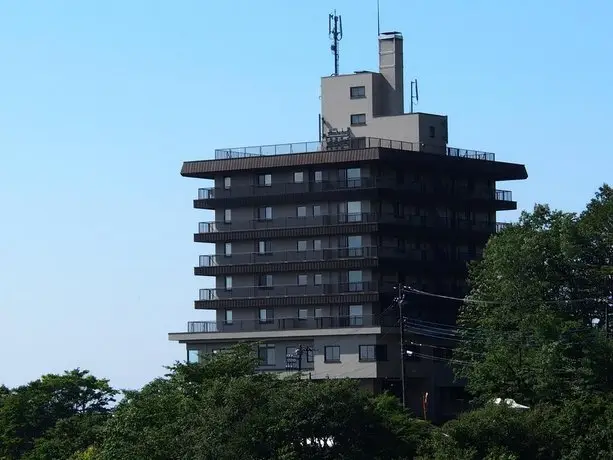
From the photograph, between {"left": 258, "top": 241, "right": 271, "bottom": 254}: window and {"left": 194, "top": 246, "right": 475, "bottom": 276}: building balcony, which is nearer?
{"left": 194, "top": 246, "right": 475, "bottom": 276}: building balcony

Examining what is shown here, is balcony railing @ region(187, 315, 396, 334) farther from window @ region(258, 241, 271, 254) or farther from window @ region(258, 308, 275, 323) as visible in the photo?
window @ region(258, 241, 271, 254)

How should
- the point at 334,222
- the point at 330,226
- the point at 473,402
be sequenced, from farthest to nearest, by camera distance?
the point at 334,222 < the point at 330,226 < the point at 473,402

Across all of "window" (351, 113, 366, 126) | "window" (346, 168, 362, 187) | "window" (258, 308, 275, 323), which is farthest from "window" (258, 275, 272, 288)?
"window" (351, 113, 366, 126)

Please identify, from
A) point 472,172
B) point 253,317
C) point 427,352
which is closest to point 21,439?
point 253,317

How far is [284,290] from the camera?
123 meters

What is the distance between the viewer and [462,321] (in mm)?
112312

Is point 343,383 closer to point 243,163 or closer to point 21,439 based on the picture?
point 21,439

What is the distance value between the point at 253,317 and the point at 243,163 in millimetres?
11864

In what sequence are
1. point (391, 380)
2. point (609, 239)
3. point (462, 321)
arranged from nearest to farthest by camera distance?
point (609, 239), point (462, 321), point (391, 380)

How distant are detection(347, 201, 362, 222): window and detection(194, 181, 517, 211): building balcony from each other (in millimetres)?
582

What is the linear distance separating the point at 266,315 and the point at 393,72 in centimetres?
2175

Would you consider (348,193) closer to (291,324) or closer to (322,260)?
(322,260)

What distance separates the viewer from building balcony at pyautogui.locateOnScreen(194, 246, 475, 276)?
12056cm

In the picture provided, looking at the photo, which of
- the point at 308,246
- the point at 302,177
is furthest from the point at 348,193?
the point at 308,246
